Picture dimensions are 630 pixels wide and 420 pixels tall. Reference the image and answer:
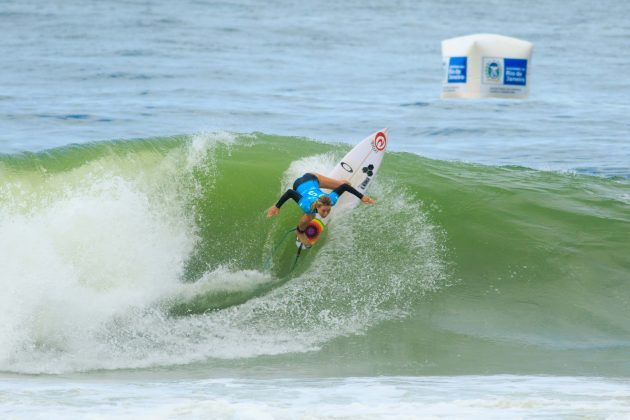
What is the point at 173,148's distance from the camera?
35.0ft

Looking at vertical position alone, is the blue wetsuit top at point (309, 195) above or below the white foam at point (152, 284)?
above

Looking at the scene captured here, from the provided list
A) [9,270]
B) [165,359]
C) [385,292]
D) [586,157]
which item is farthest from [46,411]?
[586,157]

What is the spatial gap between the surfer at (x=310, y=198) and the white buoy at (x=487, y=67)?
20.1ft

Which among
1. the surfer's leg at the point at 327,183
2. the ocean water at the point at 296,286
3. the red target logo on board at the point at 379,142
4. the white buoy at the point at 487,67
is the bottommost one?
the ocean water at the point at 296,286

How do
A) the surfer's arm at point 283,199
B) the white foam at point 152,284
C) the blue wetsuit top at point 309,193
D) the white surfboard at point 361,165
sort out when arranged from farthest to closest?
the white surfboard at point 361,165 < the blue wetsuit top at point 309,193 < the surfer's arm at point 283,199 < the white foam at point 152,284

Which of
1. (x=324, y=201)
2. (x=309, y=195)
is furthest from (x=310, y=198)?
(x=324, y=201)

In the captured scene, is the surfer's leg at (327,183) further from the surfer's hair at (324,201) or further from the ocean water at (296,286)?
the surfer's hair at (324,201)

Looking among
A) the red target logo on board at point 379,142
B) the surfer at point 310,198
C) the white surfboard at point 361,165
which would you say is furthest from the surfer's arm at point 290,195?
the red target logo on board at point 379,142

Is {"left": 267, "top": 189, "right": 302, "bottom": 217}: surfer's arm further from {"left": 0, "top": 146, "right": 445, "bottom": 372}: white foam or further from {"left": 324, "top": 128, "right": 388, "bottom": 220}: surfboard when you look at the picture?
{"left": 324, "top": 128, "right": 388, "bottom": 220}: surfboard

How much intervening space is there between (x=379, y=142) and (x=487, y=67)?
5199 mm

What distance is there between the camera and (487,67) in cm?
1459

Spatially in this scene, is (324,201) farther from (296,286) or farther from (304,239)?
(296,286)

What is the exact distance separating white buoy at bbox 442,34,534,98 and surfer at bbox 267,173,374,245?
6.13 metres

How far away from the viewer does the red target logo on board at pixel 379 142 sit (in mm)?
9992
